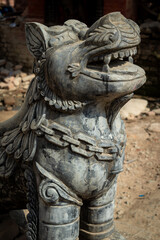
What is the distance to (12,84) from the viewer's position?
8.28m

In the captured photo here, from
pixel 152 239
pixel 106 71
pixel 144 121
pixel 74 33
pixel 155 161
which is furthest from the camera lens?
pixel 144 121

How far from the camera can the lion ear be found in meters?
2.10

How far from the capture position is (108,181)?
2.24 meters

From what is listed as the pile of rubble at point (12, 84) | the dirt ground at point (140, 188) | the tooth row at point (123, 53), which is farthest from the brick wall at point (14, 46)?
the tooth row at point (123, 53)

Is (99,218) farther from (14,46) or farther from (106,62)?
(14,46)

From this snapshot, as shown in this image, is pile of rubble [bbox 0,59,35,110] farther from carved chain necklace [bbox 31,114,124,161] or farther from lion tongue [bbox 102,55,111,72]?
lion tongue [bbox 102,55,111,72]

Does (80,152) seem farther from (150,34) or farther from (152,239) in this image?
(150,34)

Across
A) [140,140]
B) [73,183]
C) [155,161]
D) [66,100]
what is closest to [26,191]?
[73,183]

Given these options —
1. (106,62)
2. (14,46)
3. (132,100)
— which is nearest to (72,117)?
(106,62)

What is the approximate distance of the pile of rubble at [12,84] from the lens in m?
7.30

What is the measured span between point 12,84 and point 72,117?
6.44 meters

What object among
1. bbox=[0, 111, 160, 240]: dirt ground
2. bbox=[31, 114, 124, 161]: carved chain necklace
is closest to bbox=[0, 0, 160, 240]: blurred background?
bbox=[0, 111, 160, 240]: dirt ground

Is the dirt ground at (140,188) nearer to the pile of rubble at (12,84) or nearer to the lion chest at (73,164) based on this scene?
the lion chest at (73,164)

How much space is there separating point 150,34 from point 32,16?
134 inches
